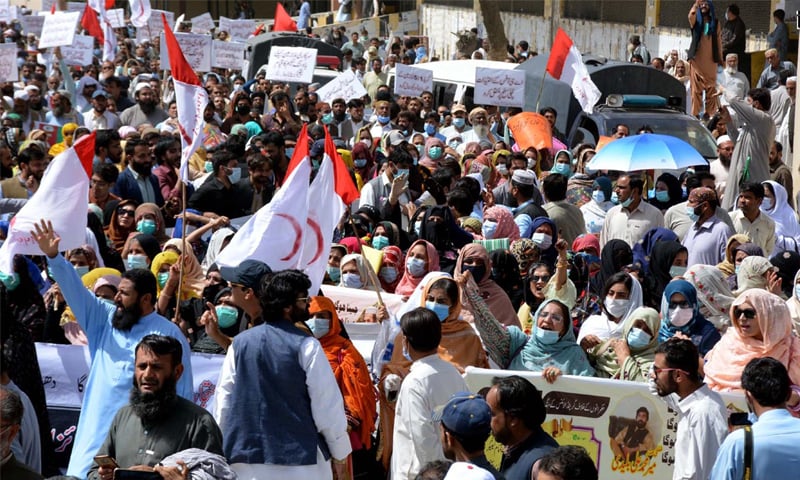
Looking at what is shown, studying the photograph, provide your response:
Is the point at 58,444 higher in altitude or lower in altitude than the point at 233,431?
lower

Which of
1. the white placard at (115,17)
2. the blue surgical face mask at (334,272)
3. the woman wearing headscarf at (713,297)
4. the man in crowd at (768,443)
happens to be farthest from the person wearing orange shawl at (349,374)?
Result: the white placard at (115,17)

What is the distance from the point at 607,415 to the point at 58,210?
3.06 meters

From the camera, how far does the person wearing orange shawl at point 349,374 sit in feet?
20.2

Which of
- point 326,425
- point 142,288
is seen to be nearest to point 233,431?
point 326,425

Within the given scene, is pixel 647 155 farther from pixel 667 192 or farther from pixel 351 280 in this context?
pixel 351 280

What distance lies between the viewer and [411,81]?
16.5m

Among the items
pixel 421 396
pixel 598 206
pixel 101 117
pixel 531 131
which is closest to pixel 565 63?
pixel 531 131

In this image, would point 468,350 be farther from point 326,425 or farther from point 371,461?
point 326,425

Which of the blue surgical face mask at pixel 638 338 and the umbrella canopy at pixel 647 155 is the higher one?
the umbrella canopy at pixel 647 155

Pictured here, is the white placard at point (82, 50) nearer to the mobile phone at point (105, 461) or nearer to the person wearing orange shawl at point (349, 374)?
the person wearing orange shawl at point (349, 374)

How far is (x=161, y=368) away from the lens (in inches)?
192

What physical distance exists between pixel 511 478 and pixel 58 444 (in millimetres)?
3064

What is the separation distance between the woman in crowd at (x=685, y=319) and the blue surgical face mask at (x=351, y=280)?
203 centimetres

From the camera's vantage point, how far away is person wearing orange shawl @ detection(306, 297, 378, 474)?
6.15 meters
